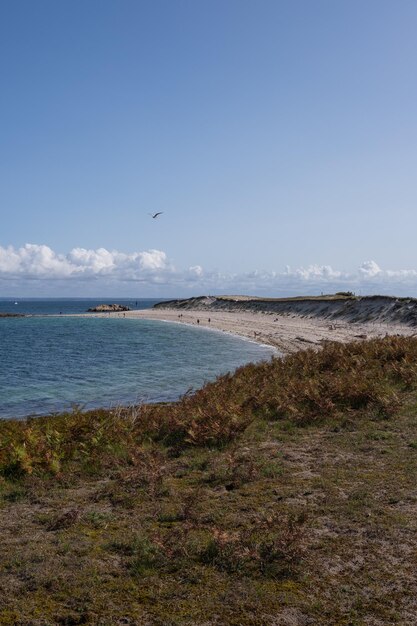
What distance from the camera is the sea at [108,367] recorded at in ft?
82.1

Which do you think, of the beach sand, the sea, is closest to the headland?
the beach sand

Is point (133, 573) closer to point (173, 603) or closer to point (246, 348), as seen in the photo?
point (173, 603)

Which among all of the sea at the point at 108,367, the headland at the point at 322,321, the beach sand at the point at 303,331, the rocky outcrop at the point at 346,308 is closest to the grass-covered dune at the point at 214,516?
the sea at the point at 108,367

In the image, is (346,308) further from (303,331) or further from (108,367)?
(108,367)

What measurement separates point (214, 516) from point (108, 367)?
30079mm

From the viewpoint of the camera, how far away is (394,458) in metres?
10.1

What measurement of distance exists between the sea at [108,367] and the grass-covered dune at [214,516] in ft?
14.2

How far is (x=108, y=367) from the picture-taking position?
36.7m

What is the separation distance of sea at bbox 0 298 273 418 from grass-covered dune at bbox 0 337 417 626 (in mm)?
Result: 4322

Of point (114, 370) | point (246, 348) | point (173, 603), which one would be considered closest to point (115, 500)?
point (173, 603)

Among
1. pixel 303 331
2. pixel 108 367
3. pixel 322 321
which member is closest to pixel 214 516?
pixel 108 367

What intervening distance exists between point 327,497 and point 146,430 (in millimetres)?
6230

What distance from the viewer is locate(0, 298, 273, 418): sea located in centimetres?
2503

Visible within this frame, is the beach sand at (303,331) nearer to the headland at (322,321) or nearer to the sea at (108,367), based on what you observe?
the headland at (322,321)
